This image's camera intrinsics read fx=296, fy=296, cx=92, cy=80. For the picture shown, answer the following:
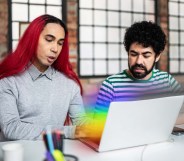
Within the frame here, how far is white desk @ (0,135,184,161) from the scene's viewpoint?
1.08m

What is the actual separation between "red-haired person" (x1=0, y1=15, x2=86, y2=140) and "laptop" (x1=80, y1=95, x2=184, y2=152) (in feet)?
1.01

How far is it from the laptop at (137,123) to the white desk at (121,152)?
0.03m

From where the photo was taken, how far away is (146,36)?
1.95m

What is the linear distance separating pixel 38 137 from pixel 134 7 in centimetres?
389

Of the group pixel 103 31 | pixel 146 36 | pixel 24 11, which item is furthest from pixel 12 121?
pixel 103 31

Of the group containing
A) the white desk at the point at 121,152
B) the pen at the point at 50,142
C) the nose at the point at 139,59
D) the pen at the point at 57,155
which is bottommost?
the white desk at the point at 121,152

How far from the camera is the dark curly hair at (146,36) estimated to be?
1.92m

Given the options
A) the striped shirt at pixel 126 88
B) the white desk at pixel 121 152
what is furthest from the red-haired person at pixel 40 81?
the striped shirt at pixel 126 88

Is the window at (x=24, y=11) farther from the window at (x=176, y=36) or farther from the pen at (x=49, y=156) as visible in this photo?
the pen at (x=49, y=156)

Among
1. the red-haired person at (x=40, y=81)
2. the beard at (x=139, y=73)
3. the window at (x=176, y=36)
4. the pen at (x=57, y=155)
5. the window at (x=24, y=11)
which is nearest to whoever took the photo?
the pen at (x=57, y=155)

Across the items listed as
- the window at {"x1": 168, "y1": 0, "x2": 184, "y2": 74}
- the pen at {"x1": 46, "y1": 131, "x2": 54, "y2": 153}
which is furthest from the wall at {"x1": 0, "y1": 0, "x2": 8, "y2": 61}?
the pen at {"x1": 46, "y1": 131, "x2": 54, "y2": 153}

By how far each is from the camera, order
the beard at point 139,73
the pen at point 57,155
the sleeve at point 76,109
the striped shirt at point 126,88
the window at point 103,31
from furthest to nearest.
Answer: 1. the window at point 103,31
2. the striped shirt at point 126,88
3. the beard at point 139,73
4. the sleeve at point 76,109
5. the pen at point 57,155

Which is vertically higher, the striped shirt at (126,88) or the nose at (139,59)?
the nose at (139,59)

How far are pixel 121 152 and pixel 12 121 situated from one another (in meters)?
0.54
